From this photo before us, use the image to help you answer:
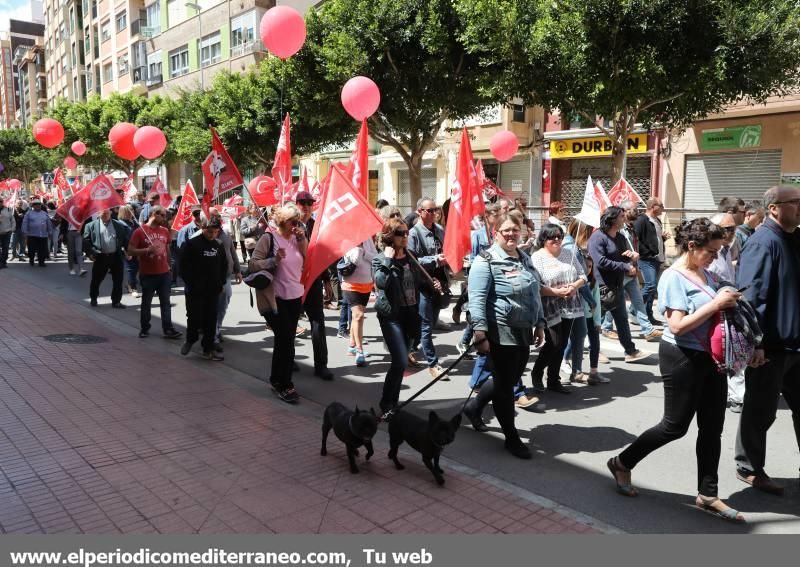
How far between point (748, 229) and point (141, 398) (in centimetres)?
646

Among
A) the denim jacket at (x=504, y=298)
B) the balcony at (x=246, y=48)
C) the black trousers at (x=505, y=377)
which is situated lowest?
the black trousers at (x=505, y=377)

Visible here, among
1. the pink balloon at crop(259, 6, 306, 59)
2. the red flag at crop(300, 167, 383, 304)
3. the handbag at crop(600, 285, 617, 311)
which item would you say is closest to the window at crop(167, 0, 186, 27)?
the pink balloon at crop(259, 6, 306, 59)

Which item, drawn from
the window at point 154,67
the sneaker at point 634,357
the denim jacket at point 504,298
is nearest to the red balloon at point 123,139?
the sneaker at point 634,357

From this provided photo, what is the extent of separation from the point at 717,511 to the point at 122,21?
5204cm

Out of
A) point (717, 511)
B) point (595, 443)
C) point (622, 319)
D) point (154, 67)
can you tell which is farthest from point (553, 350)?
point (154, 67)

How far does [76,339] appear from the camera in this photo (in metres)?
8.77

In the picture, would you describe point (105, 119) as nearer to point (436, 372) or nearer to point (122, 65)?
point (122, 65)

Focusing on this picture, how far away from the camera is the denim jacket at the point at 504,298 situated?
4777mm

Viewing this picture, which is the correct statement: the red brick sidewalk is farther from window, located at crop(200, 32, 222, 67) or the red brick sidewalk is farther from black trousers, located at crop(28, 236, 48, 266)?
window, located at crop(200, 32, 222, 67)

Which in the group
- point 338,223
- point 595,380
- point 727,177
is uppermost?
point 727,177

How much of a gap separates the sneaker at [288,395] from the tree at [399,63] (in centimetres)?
964

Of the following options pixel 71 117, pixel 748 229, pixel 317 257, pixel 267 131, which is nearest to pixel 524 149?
pixel 267 131

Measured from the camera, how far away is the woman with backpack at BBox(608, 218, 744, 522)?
3.72 metres

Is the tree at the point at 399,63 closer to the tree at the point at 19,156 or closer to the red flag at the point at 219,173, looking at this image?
the red flag at the point at 219,173
